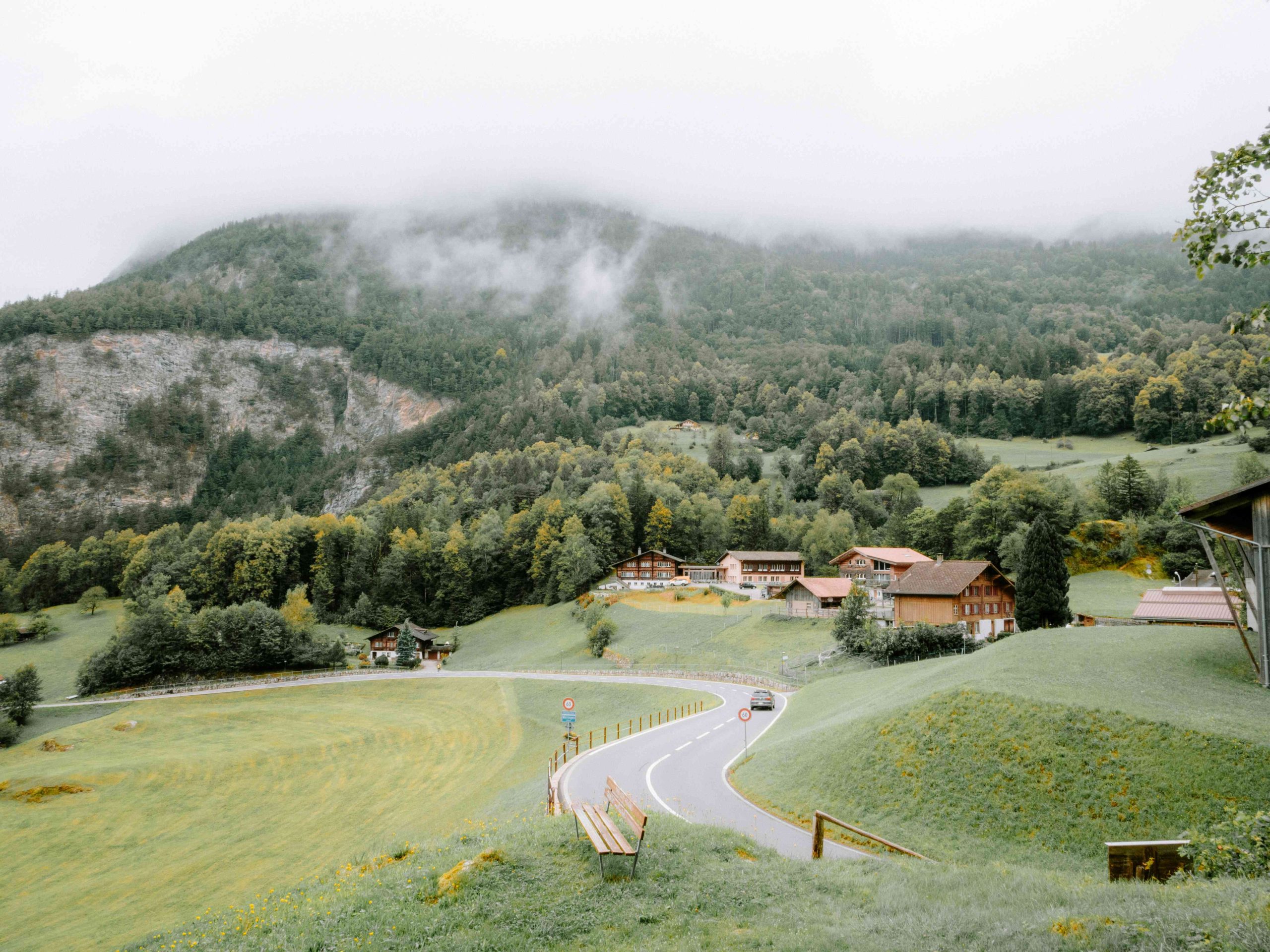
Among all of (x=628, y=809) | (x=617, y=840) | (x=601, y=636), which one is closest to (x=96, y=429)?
(x=601, y=636)

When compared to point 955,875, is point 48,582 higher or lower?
lower

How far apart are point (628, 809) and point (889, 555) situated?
7207 centimetres

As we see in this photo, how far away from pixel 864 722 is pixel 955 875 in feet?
39.3

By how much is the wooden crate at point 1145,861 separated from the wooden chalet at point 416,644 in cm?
7836

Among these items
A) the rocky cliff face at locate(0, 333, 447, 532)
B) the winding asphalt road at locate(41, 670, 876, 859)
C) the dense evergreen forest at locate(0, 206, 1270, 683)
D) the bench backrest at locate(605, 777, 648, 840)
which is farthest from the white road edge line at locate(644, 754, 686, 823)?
the rocky cliff face at locate(0, 333, 447, 532)

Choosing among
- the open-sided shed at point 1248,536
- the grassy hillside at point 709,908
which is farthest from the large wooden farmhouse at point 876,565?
the grassy hillside at point 709,908

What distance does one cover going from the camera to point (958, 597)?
53.3m

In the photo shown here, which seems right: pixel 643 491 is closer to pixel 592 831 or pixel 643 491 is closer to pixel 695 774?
pixel 695 774

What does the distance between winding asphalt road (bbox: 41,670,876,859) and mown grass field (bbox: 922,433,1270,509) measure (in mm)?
71861

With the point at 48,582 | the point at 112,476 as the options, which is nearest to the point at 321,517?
the point at 48,582

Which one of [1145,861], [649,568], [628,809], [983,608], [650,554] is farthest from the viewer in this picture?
[650,554]

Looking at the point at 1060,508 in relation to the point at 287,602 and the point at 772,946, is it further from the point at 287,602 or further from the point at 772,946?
the point at 287,602

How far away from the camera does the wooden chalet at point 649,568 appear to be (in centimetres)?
9650

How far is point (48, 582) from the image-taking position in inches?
4909
